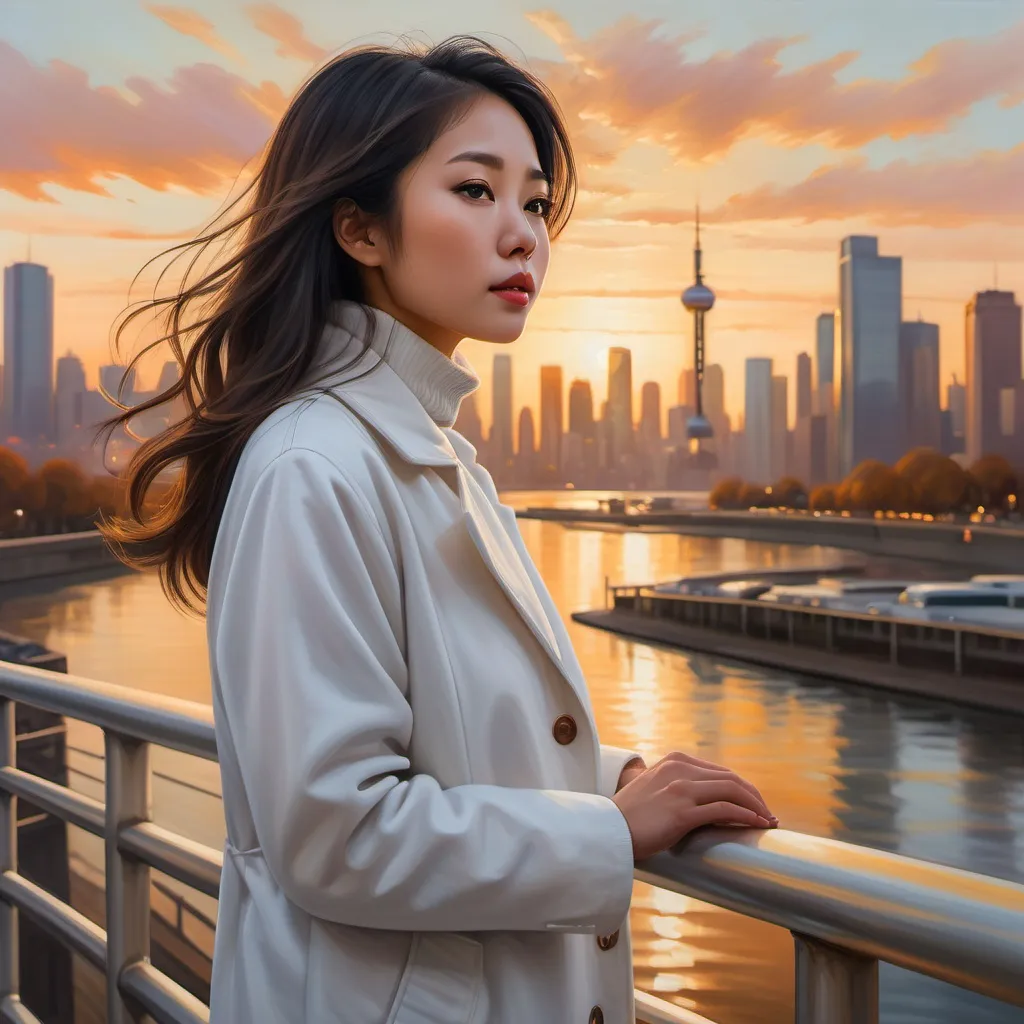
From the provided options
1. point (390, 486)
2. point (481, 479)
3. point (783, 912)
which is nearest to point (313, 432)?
point (390, 486)

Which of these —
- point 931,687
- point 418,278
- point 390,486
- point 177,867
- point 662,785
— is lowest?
point 931,687

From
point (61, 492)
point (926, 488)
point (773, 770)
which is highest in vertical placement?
point (926, 488)

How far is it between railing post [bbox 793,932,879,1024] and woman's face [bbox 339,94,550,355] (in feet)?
1.18

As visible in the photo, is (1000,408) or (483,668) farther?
(1000,408)

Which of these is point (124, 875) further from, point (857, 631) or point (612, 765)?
point (857, 631)

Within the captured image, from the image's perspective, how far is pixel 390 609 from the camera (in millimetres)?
607

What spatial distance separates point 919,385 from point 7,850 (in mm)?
54845

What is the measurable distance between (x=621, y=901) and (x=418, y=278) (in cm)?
35

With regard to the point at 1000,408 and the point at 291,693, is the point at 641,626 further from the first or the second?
the point at 291,693

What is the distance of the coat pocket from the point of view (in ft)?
1.98

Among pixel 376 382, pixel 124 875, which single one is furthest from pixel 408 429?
pixel 124 875

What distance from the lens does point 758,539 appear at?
5119 centimetres

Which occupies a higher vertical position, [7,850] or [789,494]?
[789,494]

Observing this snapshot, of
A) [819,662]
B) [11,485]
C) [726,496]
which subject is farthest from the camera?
[726,496]
